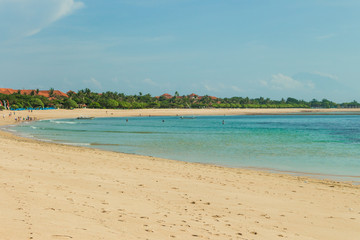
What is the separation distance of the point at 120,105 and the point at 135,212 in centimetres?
14953

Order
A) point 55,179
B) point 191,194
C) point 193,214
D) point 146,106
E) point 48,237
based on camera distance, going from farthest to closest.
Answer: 1. point 146,106
2. point 55,179
3. point 191,194
4. point 193,214
5. point 48,237

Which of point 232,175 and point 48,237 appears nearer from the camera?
point 48,237

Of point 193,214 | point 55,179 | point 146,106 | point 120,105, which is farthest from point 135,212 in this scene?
point 146,106

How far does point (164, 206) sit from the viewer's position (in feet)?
27.3

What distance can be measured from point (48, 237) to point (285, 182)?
9972 millimetres

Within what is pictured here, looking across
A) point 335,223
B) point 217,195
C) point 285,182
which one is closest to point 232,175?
point 285,182

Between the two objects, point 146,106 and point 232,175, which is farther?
point 146,106

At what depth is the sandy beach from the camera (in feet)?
20.3

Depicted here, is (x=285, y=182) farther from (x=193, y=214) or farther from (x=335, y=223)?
(x=193, y=214)

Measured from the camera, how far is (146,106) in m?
173

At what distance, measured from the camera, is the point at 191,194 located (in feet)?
32.4

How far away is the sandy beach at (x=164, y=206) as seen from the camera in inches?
244

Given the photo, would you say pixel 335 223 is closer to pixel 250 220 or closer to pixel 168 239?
pixel 250 220

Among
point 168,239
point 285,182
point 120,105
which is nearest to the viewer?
point 168,239
